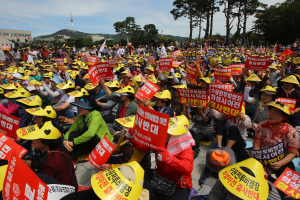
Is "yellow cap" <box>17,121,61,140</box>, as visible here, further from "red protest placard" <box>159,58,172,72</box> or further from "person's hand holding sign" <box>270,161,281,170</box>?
"red protest placard" <box>159,58,172,72</box>

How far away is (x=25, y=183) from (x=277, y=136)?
350 cm

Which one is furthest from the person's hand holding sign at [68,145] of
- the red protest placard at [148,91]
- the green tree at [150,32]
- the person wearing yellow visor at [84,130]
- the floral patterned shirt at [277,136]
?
the green tree at [150,32]

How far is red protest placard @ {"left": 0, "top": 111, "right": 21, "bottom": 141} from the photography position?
324 cm

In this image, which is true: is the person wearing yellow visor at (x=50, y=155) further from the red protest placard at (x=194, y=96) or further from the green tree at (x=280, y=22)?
the green tree at (x=280, y=22)

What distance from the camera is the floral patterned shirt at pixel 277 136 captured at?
2.85 m

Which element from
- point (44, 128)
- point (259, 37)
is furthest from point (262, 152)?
point (259, 37)

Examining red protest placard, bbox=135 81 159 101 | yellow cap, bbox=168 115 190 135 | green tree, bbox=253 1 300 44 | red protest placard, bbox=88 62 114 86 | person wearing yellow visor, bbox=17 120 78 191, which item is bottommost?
person wearing yellow visor, bbox=17 120 78 191

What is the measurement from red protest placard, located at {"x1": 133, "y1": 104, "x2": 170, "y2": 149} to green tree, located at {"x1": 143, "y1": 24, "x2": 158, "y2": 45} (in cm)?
5800

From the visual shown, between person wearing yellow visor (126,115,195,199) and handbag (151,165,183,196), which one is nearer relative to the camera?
person wearing yellow visor (126,115,195,199)

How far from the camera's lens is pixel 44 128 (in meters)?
2.59

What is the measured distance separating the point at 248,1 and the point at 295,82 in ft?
149

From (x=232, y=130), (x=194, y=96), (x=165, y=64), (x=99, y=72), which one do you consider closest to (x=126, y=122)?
(x=194, y=96)

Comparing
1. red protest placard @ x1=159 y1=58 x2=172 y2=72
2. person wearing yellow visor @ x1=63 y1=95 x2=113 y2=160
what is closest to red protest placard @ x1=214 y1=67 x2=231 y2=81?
red protest placard @ x1=159 y1=58 x2=172 y2=72

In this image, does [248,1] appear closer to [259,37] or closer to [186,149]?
[259,37]
